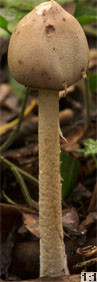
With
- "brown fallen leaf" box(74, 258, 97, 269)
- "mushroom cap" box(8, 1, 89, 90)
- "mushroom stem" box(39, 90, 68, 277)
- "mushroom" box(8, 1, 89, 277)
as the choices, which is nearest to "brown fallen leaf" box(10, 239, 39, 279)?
"mushroom stem" box(39, 90, 68, 277)

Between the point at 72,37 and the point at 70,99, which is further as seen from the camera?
the point at 70,99

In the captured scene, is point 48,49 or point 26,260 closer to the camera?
point 48,49

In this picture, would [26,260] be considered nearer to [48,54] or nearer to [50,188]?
[50,188]

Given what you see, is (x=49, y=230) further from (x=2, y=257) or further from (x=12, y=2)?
(x=12, y=2)

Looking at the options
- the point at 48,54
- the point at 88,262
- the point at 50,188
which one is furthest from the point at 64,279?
the point at 48,54

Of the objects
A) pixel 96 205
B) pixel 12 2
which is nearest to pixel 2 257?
pixel 96 205
